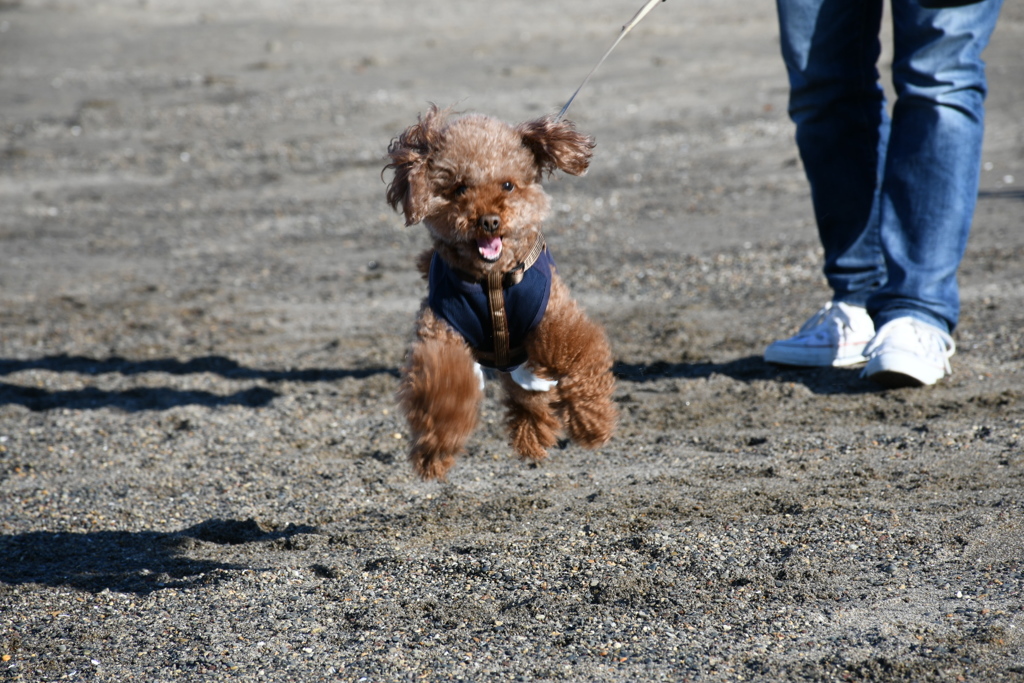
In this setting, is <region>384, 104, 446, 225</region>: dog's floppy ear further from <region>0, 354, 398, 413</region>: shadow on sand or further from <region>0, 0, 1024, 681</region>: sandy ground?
<region>0, 354, 398, 413</region>: shadow on sand

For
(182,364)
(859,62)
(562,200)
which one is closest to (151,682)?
(182,364)

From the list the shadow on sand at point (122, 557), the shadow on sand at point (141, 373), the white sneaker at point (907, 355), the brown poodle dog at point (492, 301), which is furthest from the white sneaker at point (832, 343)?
the shadow on sand at point (122, 557)

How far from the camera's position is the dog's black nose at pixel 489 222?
8.29 ft

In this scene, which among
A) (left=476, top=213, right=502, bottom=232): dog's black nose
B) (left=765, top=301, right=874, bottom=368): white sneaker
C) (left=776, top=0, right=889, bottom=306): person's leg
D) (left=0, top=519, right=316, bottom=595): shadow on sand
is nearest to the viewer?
(left=476, top=213, right=502, bottom=232): dog's black nose

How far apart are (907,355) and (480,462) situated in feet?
5.90

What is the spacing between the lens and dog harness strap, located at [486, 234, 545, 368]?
2.70 meters

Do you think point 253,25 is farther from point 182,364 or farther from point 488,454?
point 488,454

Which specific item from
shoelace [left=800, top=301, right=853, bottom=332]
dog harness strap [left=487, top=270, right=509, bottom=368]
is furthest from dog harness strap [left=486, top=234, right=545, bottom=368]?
shoelace [left=800, top=301, right=853, bottom=332]

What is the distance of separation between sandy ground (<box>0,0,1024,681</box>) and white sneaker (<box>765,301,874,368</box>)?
0.08 m

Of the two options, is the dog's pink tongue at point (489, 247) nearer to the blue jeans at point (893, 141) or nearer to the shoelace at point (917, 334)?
the shoelace at point (917, 334)

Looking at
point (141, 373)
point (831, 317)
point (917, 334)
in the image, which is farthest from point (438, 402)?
point (141, 373)

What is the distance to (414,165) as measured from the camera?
259 cm

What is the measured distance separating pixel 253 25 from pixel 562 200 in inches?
435

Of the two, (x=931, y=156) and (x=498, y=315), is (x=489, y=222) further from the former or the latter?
(x=931, y=156)
